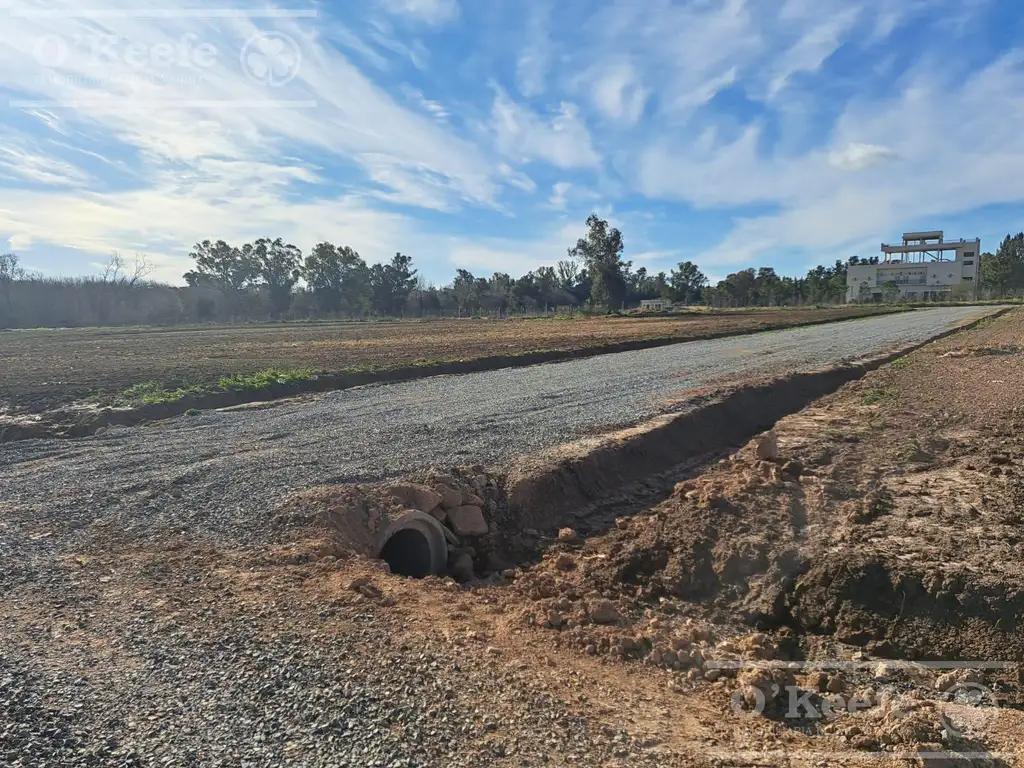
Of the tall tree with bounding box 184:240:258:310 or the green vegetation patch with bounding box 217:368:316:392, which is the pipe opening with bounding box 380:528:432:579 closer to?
the green vegetation patch with bounding box 217:368:316:392

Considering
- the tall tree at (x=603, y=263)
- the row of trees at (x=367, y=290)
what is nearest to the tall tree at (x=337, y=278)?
the row of trees at (x=367, y=290)

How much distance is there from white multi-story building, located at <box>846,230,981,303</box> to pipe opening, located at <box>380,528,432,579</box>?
101m

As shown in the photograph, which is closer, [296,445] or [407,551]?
[407,551]

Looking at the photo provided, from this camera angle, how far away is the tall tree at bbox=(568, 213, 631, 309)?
2913 inches

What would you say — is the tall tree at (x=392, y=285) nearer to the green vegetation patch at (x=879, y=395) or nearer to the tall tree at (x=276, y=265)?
the tall tree at (x=276, y=265)

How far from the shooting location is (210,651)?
11.5 feet

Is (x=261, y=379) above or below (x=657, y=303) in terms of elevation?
below

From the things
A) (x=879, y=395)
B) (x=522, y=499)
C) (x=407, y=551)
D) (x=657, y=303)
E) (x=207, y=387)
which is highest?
(x=657, y=303)

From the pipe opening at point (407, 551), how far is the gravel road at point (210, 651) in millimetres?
1173

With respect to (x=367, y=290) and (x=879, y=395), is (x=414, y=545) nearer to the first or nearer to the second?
(x=879, y=395)

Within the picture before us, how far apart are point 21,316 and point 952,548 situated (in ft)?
284

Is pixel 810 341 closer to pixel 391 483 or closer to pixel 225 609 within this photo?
pixel 391 483

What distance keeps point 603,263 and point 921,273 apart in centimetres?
6082

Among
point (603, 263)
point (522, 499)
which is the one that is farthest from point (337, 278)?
point (522, 499)
